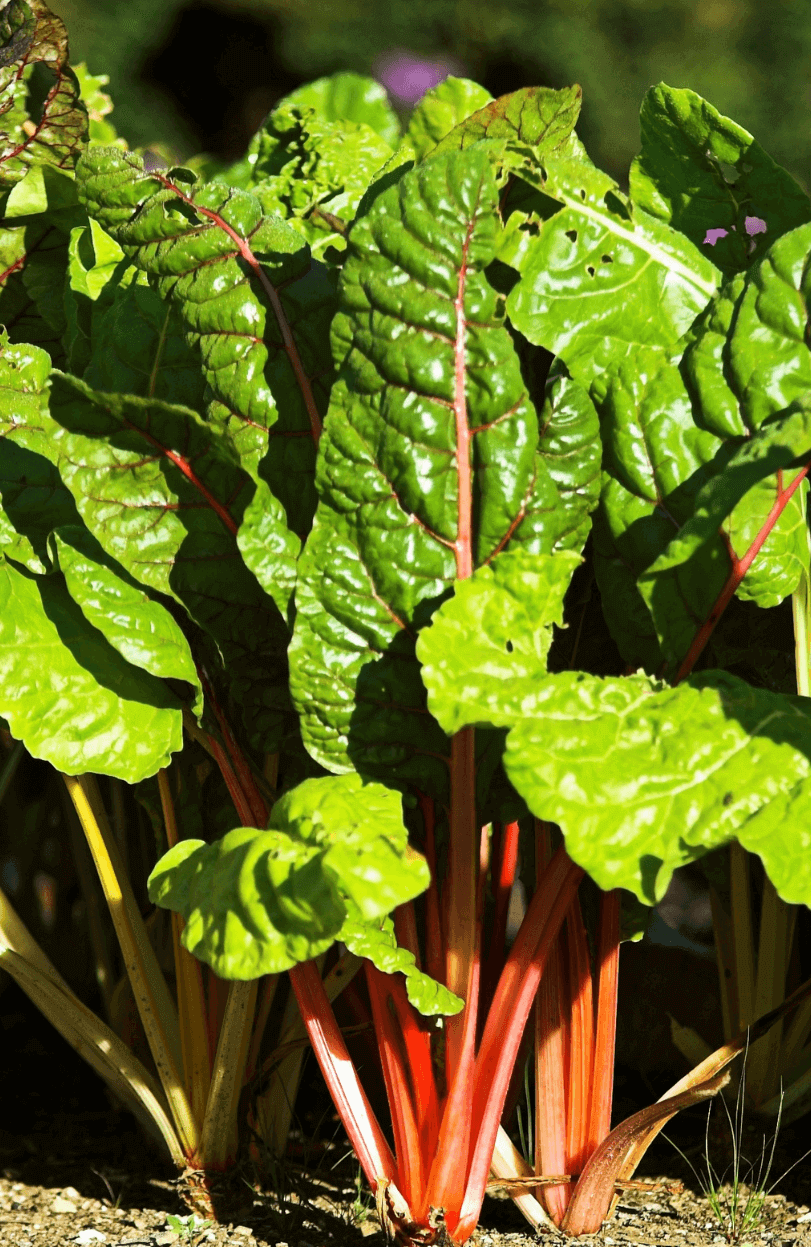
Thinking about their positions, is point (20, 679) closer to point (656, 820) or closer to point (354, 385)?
point (354, 385)

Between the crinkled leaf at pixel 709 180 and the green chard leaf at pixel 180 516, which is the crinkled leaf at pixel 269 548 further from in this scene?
the crinkled leaf at pixel 709 180

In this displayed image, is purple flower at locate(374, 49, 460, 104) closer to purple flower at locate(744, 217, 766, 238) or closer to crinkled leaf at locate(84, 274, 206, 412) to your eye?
purple flower at locate(744, 217, 766, 238)

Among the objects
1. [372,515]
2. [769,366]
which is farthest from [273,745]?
[769,366]

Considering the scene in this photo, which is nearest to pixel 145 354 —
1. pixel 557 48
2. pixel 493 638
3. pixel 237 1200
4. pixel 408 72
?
pixel 493 638

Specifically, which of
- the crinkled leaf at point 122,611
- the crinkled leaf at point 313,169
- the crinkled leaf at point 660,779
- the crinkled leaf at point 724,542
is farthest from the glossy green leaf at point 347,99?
the crinkled leaf at point 660,779

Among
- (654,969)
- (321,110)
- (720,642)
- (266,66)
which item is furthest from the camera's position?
(266,66)

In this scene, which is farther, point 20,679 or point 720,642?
point 720,642

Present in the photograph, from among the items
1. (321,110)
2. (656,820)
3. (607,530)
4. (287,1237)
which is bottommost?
(287,1237)

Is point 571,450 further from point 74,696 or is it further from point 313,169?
point 313,169

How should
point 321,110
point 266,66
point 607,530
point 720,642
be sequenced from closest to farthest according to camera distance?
point 607,530 < point 720,642 < point 321,110 < point 266,66
